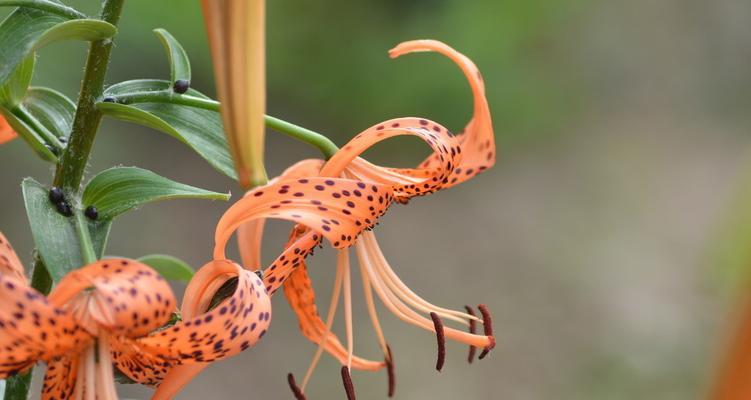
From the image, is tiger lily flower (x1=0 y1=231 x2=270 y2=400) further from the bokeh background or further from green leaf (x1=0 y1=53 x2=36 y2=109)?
the bokeh background

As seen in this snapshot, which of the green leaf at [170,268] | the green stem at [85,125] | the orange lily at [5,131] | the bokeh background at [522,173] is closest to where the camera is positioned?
the green stem at [85,125]

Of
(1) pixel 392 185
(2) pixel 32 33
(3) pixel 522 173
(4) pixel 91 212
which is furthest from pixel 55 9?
(3) pixel 522 173

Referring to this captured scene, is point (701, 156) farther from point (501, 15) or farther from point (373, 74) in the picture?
point (373, 74)

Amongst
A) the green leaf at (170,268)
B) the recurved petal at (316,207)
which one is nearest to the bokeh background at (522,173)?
the green leaf at (170,268)

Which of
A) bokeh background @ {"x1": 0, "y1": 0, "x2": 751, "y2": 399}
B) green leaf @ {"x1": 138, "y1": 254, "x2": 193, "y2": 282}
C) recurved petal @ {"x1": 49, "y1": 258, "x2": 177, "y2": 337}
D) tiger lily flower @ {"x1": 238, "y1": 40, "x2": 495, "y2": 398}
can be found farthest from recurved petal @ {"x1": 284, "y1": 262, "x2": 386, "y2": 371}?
bokeh background @ {"x1": 0, "y1": 0, "x2": 751, "y2": 399}

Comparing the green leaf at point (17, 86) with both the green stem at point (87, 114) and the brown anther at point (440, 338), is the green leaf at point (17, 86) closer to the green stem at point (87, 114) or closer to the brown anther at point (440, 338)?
the green stem at point (87, 114)

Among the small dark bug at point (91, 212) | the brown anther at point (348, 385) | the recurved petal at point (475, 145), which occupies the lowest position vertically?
the small dark bug at point (91, 212)

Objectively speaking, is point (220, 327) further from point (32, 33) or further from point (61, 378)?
point (32, 33)

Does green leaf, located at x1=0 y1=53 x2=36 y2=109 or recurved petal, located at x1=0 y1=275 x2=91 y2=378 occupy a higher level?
green leaf, located at x1=0 y1=53 x2=36 y2=109

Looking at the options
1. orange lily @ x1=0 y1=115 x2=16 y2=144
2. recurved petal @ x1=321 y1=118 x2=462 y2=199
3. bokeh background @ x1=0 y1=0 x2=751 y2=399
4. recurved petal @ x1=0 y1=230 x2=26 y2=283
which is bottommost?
recurved petal @ x1=0 y1=230 x2=26 y2=283
